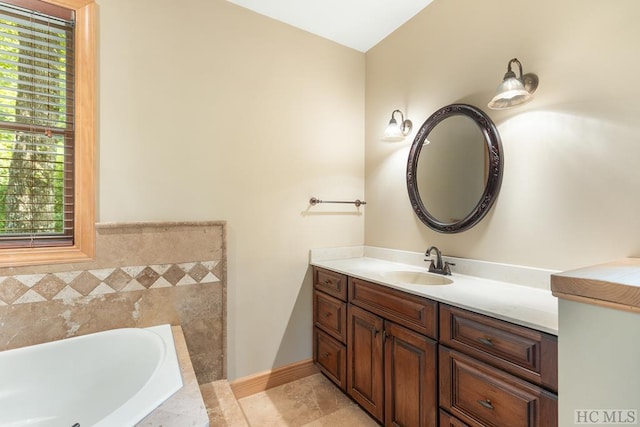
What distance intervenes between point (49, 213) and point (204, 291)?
94cm

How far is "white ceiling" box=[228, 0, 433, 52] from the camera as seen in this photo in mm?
1992

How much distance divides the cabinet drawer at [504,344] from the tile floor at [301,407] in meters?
0.95

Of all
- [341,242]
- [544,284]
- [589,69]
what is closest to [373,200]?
[341,242]

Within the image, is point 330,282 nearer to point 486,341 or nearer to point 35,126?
point 486,341

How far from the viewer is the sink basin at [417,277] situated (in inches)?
70.9

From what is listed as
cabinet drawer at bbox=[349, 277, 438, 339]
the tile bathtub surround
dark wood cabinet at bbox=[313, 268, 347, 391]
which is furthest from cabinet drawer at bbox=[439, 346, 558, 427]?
the tile bathtub surround

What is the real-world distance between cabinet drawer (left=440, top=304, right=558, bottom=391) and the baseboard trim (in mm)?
1332

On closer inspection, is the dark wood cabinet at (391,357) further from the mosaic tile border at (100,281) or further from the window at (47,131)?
the window at (47,131)

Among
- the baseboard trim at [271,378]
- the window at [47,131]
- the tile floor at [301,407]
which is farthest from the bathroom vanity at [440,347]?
the window at [47,131]

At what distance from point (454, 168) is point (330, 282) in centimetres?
116

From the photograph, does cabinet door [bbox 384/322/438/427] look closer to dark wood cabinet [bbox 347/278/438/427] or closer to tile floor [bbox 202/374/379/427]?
dark wood cabinet [bbox 347/278/438/427]

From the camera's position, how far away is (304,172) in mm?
2275

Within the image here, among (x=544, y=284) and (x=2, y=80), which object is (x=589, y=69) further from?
(x=2, y=80)

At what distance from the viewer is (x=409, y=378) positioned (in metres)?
1.45
